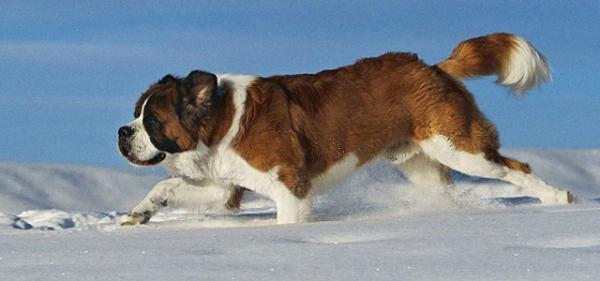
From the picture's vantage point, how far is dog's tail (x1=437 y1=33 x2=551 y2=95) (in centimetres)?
805

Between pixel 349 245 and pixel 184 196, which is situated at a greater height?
pixel 184 196

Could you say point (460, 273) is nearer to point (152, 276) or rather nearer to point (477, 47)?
point (152, 276)

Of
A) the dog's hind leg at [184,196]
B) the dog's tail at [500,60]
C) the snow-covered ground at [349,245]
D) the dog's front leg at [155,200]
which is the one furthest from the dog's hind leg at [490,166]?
the dog's front leg at [155,200]

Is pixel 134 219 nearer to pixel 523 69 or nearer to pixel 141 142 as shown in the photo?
pixel 141 142

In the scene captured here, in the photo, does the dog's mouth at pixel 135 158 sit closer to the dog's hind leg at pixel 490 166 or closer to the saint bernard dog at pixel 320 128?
the saint bernard dog at pixel 320 128

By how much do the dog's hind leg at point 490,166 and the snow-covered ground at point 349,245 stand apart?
332 mm

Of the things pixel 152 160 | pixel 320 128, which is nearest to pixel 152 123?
pixel 152 160

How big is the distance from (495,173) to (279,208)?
190 centimetres

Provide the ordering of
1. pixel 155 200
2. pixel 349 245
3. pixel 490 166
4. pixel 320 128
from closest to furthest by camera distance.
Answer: pixel 349 245 → pixel 320 128 → pixel 155 200 → pixel 490 166

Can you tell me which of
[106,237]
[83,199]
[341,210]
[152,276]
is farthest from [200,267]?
[83,199]

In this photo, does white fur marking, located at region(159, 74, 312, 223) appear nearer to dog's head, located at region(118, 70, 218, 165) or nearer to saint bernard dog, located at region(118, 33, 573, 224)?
saint bernard dog, located at region(118, 33, 573, 224)

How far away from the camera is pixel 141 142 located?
699 centimetres

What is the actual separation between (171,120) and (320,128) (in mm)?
1123

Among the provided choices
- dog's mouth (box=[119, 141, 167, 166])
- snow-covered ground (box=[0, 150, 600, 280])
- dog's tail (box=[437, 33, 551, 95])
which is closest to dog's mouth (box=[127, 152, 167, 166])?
dog's mouth (box=[119, 141, 167, 166])
